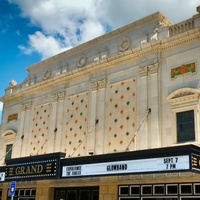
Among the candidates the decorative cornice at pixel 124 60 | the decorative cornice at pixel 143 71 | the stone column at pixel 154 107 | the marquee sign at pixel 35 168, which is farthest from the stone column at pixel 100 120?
the stone column at pixel 154 107

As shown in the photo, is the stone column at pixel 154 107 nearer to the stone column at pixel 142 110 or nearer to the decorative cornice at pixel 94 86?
the stone column at pixel 142 110

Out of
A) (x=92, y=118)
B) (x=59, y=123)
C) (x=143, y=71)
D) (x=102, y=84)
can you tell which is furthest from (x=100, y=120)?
(x=143, y=71)

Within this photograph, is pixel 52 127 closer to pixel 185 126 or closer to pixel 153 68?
pixel 153 68

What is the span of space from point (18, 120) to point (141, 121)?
10935 millimetres

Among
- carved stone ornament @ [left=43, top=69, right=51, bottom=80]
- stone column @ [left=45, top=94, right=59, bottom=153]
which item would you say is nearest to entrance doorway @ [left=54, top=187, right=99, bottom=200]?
stone column @ [left=45, top=94, right=59, bottom=153]

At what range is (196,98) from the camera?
53.7 feet

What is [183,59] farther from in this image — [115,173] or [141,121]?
[115,173]

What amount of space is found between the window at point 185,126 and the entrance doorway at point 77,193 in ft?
18.4

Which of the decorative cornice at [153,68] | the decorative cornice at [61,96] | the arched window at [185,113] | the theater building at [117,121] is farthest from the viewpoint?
the decorative cornice at [61,96]

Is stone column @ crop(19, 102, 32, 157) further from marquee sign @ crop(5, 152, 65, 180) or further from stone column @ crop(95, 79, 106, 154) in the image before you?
stone column @ crop(95, 79, 106, 154)

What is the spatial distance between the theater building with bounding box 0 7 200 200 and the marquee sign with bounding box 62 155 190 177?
0.04 meters

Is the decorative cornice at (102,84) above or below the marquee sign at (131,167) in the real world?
above

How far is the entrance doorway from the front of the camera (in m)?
19.6

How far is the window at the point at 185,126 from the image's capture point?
16.4 meters
